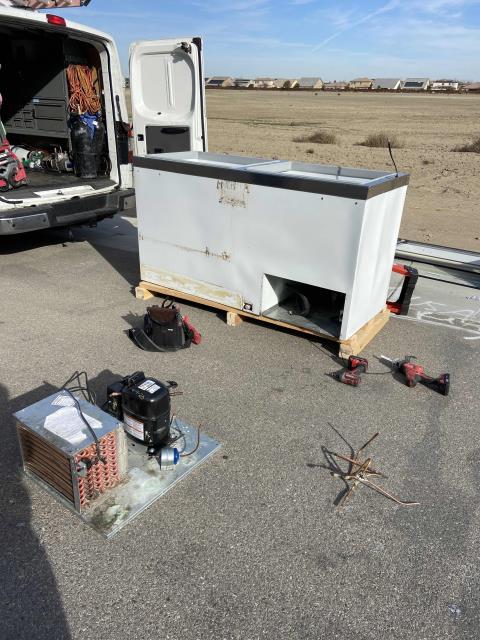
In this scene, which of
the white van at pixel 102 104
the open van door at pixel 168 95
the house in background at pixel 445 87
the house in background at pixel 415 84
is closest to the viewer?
the white van at pixel 102 104

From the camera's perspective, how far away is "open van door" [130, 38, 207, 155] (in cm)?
584

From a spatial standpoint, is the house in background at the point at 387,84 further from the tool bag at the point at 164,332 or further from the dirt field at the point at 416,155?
the tool bag at the point at 164,332

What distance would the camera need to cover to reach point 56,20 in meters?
5.28

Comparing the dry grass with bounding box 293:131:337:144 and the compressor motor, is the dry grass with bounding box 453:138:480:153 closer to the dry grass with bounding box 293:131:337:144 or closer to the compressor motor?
the dry grass with bounding box 293:131:337:144

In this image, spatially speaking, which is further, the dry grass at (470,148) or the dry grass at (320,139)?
the dry grass at (320,139)

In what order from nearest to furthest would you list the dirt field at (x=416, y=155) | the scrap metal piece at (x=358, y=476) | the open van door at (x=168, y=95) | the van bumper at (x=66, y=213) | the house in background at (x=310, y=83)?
the scrap metal piece at (x=358, y=476)
the van bumper at (x=66, y=213)
the open van door at (x=168, y=95)
the dirt field at (x=416, y=155)
the house in background at (x=310, y=83)

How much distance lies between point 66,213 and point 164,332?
2627 mm

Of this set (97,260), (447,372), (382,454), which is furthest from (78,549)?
(97,260)

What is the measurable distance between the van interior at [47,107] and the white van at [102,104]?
0.05ft

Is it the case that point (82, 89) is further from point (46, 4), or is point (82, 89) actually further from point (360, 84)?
point (360, 84)

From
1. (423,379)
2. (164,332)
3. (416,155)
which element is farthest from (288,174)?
(416,155)

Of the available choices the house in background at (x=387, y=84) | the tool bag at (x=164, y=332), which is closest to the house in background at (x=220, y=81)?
the house in background at (x=387, y=84)

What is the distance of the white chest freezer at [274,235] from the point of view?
366cm

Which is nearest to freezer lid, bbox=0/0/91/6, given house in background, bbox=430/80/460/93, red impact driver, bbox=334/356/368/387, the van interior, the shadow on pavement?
the van interior
